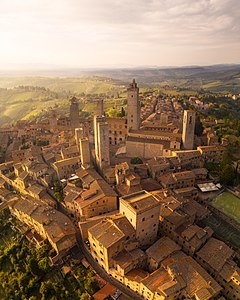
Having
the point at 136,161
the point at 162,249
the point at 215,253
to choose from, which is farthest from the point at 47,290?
the point at 136,161

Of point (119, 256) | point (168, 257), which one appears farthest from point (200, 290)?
point (119, 256)

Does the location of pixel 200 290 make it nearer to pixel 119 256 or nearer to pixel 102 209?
pixel 119 256

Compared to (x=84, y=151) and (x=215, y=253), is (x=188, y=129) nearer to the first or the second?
(x=84, y=151)

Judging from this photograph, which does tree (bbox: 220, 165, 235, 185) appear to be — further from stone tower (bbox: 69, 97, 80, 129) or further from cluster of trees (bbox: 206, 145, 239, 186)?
stone tower (bbox: 69, 97, 80, 129)

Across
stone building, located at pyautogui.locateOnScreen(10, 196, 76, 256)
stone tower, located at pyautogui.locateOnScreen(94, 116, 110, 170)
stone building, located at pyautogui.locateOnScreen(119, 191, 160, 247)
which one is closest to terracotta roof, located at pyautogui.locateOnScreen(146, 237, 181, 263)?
stone building, located at pyautogui.locateOnScreen(119, 191, 160, 247)

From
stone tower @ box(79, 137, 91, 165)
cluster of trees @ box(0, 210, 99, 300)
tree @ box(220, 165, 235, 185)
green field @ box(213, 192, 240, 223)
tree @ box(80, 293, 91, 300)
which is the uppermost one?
stone tower @ box(79, 137, 91, 165)

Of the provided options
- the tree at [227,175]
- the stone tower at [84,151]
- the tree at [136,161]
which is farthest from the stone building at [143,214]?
the tree at [227,175]
